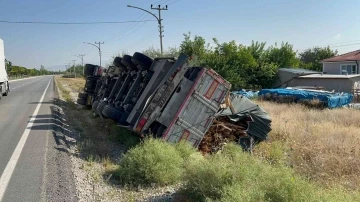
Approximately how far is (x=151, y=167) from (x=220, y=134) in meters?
3.14

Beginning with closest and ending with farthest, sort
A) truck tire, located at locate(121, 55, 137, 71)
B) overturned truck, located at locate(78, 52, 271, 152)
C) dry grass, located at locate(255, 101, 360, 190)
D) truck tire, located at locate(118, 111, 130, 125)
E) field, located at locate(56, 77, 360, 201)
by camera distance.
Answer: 1. field, located at locate(56, 77, 360, 201)
2. dry grass, located at locate(255, 101, 360, 190)
3. overturned truck, located at locate(78, 52, 271, 152)
4. truck tire, located at locate(118, 111, 130, 125)
5. truck tire, located at locate(121, 55, 137, 71)

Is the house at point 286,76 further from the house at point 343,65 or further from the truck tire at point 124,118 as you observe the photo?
the truck tire at point 124,118

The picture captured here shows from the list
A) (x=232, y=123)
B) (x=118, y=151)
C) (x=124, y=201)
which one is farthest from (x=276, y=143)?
(x=124, y=201)

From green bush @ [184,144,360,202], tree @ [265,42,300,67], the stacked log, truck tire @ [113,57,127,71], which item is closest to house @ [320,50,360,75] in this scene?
tree @ [265,42,300,67]

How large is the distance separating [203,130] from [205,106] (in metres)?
0.59

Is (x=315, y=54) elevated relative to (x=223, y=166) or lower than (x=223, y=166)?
elevated

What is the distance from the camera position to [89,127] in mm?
10961

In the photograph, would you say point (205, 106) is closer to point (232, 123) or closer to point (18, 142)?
point (232, 123)

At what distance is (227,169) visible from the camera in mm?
4586

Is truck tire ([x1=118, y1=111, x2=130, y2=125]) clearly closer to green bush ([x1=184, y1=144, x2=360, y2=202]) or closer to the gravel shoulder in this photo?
the gravel shoulder

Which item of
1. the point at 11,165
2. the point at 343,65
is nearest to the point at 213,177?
the point at 11,165

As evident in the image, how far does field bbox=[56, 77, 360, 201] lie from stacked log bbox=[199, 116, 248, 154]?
0.52m

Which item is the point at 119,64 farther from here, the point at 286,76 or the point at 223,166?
the point at 286,76

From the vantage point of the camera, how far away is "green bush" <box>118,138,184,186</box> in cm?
550
